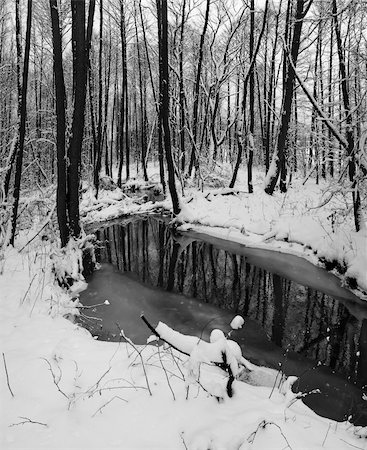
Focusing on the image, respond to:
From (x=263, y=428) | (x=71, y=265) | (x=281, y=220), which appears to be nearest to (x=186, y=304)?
(x=71, y=265)

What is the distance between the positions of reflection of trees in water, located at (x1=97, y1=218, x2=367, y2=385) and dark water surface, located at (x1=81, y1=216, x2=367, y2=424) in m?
0.02

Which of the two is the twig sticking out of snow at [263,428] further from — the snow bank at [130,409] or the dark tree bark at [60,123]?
the dark tree bark at [60,123]

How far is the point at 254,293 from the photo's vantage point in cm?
732

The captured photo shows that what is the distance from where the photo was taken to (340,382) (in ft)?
14.1

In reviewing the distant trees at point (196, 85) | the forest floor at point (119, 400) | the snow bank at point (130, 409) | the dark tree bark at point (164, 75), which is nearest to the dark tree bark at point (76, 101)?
the distant trees at point (196, 85)

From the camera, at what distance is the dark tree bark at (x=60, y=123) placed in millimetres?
6969

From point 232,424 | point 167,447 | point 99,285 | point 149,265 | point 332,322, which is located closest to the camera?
point 167,447

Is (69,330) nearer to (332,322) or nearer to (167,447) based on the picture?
(167,447)

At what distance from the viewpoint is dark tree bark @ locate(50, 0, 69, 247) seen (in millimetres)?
6969

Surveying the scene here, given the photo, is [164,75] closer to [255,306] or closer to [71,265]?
[71,265]

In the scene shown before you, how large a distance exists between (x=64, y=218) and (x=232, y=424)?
20.2 feet

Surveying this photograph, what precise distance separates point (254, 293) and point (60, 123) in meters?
5.50

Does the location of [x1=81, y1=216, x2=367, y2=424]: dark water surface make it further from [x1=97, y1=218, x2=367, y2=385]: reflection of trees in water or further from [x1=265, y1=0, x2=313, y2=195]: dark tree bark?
[x1=265, y1=0, x2=313, y2=195]: dark tree bark

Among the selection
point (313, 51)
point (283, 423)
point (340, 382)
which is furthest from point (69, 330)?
point (313, 51)
